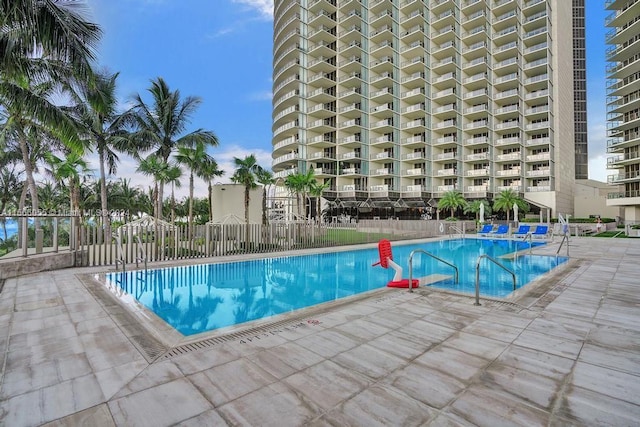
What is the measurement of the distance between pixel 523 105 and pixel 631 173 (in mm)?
16446

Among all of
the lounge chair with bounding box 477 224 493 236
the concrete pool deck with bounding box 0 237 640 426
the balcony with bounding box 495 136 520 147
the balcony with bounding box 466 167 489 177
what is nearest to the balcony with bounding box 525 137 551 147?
the balcony with bounding box 495 136 520 147

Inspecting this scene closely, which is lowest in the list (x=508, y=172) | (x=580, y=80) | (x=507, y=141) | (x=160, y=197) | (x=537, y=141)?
(x=160, y=197)

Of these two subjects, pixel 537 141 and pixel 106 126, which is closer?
pixel 106 126

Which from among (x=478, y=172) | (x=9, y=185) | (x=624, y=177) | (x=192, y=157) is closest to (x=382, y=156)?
(x=478, y=172)

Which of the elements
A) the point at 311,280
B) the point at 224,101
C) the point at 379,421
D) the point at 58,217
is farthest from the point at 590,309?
the point at 224,101

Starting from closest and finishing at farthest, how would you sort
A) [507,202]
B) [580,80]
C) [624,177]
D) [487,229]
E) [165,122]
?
[165,122], [487,229], [624,177], [507,202], [580,80]

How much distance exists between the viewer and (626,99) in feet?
133

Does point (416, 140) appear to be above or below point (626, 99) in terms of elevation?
below

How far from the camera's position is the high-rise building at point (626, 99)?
37812 mm

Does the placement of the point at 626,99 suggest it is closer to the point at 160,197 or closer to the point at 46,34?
the point at 160,197

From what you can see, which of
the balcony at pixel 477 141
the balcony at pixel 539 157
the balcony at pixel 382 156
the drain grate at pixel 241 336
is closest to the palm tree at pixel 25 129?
the drain grate at pixel 241 336

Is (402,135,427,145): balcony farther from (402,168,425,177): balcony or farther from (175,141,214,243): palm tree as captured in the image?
(175,141,214,243): palm tree

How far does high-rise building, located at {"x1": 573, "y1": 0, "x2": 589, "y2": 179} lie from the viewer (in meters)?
69.5

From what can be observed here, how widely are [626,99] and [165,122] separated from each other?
5314cm
